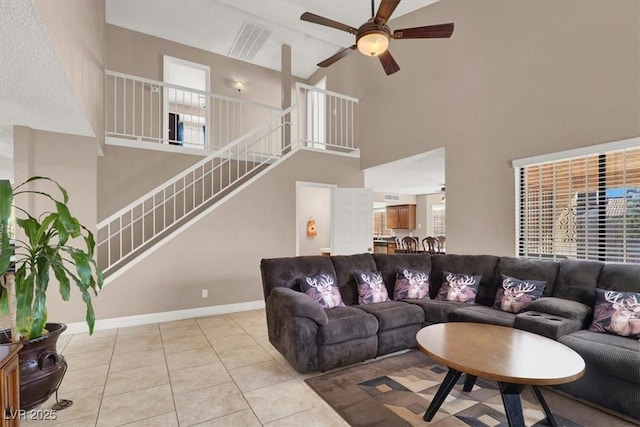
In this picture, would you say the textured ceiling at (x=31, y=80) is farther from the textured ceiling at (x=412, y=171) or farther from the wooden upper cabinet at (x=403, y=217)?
the wooden upper cabinet at (x=403, y=217)

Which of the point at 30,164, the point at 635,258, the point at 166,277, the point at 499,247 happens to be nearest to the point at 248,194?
the point at 166,277

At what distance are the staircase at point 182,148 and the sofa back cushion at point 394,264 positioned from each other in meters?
2.53

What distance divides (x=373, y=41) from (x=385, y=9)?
0.91 feet

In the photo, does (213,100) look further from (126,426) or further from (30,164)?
(126,426)

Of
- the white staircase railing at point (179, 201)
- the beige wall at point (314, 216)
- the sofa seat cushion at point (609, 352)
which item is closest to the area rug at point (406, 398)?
the sofa seat cushion at point (609, 352)

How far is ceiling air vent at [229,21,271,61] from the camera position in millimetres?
5879

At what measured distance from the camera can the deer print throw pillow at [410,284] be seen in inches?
145

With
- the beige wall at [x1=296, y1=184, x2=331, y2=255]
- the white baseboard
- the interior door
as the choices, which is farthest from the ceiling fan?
the beige wall at [x1=296, y1=184, x2=331, y2=255]

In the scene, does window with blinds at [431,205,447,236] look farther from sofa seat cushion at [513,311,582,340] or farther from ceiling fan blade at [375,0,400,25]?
ceiling fan blade at [375,0,400,25]

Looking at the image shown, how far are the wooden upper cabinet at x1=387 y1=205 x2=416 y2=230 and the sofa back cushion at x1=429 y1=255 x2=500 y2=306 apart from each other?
24.1 feet

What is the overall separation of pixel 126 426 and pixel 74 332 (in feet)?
8.26

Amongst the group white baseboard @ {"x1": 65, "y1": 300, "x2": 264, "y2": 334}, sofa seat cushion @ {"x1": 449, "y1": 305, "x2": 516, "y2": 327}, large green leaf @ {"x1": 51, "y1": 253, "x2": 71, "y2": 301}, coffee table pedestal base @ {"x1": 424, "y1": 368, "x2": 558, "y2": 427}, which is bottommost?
white baseboard @ {"x1": 65, "y1": 300, "x2": 264, "y2": 334}

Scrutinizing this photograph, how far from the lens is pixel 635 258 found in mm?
2990

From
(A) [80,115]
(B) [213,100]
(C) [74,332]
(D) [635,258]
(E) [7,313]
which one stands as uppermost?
(B) [213,100]
